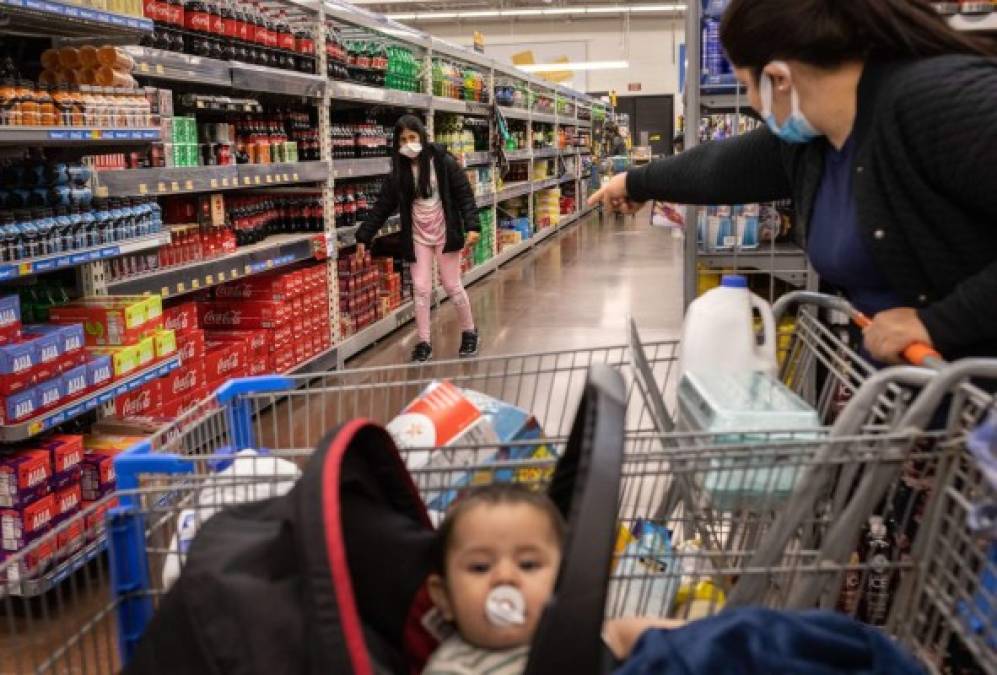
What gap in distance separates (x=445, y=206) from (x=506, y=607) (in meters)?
5.57

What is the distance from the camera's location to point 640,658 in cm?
119

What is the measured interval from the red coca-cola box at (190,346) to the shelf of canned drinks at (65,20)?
1.35m

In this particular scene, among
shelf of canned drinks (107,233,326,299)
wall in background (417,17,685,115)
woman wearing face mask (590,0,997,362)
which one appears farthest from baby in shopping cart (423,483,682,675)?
wall in background (417,17,685,115)

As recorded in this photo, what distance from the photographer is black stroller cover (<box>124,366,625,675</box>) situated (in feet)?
3.44

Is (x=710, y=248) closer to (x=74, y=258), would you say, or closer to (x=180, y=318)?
(x=74, y=258)

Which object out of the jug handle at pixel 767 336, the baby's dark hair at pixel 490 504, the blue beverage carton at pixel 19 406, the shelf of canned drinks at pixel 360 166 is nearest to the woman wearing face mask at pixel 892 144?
the jug handle at pixel 767 336

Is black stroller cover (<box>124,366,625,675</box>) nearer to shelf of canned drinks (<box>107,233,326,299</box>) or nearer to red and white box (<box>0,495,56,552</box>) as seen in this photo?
red and white box (<box>0,495,56,552</box>)

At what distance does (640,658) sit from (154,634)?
2.10 feet

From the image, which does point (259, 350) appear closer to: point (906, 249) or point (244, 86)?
point (244, 86)

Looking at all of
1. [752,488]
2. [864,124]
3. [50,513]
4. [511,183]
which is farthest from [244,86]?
[511,183]

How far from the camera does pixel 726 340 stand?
1959 mm

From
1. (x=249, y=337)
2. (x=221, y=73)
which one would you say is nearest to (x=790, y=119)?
(x=221, y=73)

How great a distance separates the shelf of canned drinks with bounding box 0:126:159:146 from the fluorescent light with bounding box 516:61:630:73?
1981 cm

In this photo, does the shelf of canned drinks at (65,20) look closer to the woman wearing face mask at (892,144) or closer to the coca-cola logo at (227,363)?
the coca-cola logo at (227,363)
